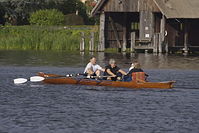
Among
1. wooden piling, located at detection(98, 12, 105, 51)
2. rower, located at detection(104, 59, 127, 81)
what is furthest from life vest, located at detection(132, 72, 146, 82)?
wooden piling, located at detection(98, 12, 105, 51)

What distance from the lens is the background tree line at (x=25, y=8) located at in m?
82.0

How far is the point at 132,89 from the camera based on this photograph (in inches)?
1200

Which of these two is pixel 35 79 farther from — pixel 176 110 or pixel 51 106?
pixel 176 110

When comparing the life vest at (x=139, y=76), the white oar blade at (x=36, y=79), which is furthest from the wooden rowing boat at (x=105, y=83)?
the white oar blade at (x=36, y=79)

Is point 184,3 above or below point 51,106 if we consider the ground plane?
above

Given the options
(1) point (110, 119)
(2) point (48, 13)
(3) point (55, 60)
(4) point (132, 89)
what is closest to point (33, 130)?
(1) point (110, 119)

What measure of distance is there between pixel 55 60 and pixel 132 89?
19.8 metres

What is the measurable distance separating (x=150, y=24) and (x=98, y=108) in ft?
111

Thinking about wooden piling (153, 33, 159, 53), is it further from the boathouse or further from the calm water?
the calm water

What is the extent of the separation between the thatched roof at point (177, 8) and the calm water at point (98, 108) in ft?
57.7

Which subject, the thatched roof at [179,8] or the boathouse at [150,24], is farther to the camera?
the boathouse at [150,24]

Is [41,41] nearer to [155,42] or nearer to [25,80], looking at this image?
[155,42]

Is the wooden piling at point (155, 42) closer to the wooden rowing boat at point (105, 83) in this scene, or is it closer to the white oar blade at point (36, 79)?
the wooden rowing boat at point (105, 83)

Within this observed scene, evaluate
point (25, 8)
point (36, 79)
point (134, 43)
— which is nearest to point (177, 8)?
point (134, 43)
